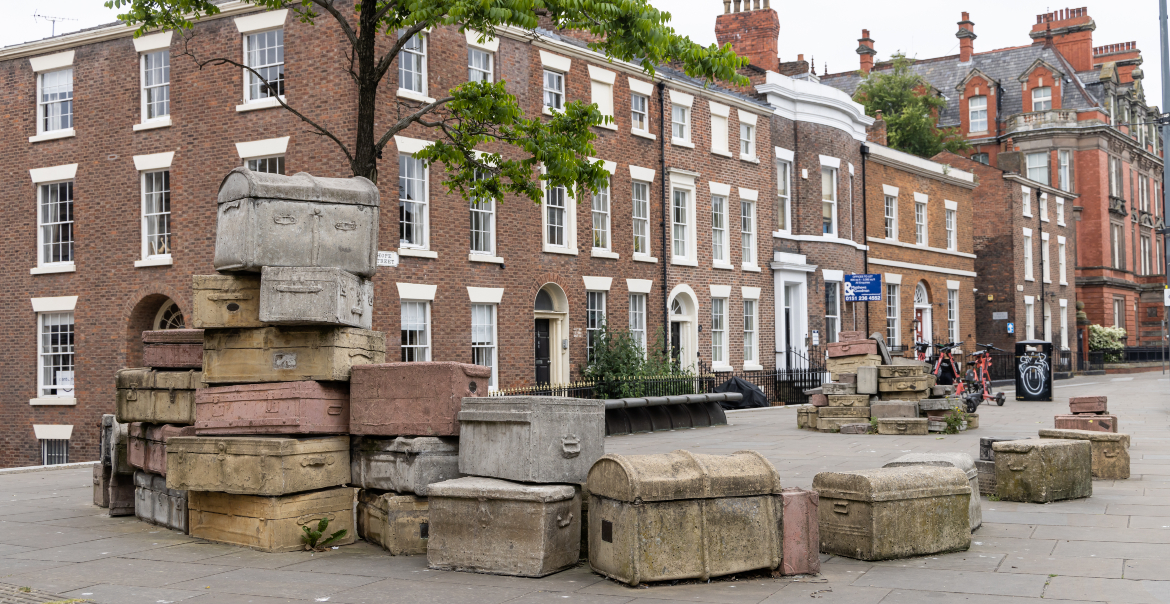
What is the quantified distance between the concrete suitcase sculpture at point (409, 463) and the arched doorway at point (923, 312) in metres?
32.2

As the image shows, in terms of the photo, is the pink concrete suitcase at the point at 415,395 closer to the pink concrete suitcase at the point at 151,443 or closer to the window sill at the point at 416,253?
the pink concrete suitcase at the point at 151,443

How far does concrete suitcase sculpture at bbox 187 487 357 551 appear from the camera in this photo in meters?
8.41

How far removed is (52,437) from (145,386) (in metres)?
14.6

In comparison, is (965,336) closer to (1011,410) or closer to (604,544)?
(1011,410)

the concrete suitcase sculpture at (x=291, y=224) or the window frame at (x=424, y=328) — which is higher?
the concrete suitcase sculpture at (x=291, y=224)

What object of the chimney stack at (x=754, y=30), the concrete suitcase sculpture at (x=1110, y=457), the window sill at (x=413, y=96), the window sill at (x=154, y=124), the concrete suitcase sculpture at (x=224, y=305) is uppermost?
the chimney stack at (x=754, y=30)

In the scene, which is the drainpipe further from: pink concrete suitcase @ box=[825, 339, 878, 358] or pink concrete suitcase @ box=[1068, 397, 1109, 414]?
pink concrete suitcase @ box=[1068, 397, 1109, 414]

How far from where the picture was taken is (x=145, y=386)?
32.2ft

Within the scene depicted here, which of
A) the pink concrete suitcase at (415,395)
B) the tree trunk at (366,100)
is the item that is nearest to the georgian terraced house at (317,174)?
the tree trunk at (366,100)

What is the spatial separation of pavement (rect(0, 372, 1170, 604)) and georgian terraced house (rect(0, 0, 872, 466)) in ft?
34.4

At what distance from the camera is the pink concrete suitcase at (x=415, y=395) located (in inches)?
A: 327

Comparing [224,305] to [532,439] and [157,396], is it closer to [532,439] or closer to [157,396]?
[157,396]

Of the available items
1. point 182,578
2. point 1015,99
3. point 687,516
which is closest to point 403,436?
point 182,578

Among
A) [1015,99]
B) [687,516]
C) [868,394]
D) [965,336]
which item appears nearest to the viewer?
[687,516]
